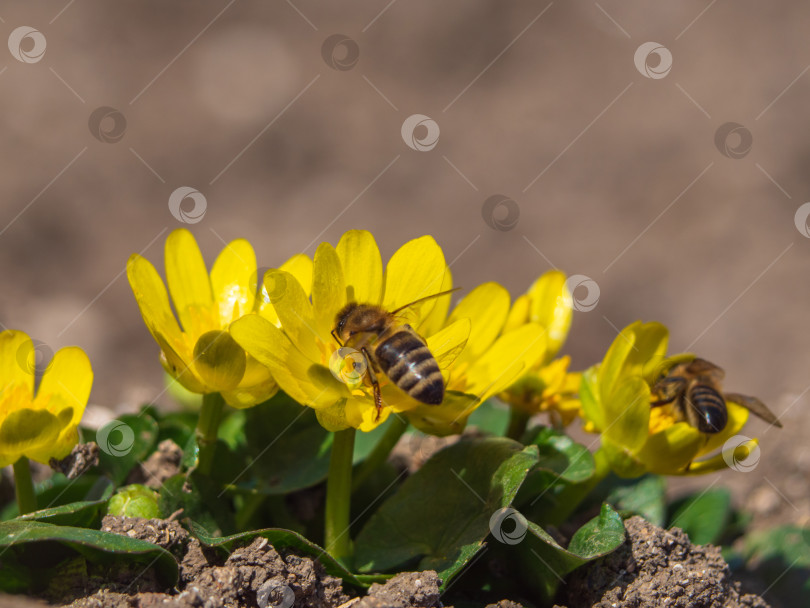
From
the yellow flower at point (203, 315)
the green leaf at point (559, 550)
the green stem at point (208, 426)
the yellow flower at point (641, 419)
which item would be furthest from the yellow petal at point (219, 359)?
the yellow flower at point (641, 419)

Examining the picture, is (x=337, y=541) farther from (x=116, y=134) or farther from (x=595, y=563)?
(x=116, y=134)

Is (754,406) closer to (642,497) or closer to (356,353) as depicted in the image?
(642,497)

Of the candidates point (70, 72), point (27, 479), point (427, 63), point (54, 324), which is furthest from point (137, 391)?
point (427, 63)

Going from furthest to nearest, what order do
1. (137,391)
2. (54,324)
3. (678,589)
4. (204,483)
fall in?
(54,324) → (137,391) → (204,483) → (678,589)

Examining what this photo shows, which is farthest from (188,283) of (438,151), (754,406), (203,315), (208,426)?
(438,151)

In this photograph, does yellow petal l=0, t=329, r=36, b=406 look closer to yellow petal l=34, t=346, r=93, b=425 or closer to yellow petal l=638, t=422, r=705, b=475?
yellow petal l=34, t=346, r=93, b=425

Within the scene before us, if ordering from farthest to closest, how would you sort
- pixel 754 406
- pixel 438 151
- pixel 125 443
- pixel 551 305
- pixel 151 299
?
pixel 438 151 → pixel 551 305 → pixel 125 443 → pixel 754 406 → pixel 151 299
